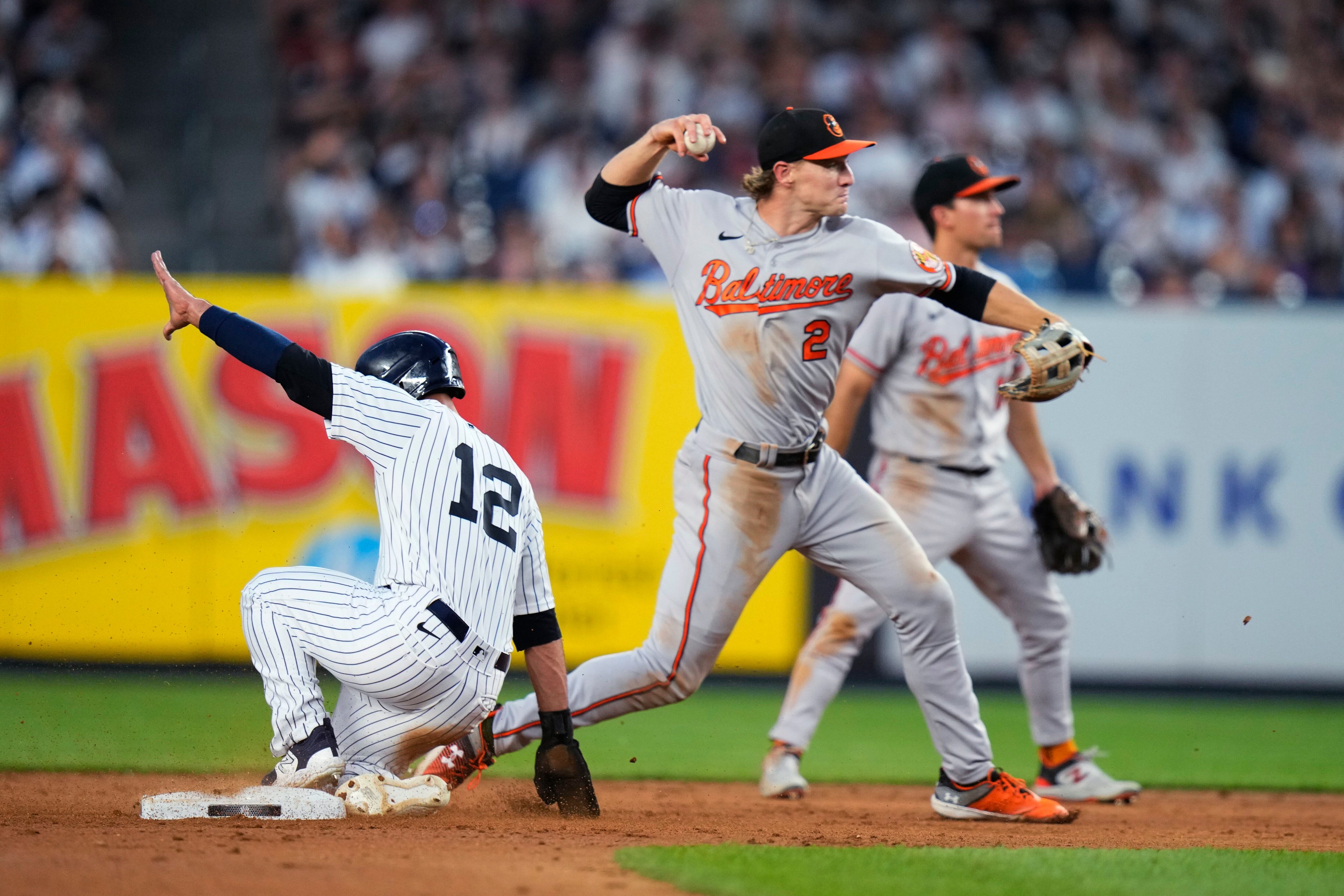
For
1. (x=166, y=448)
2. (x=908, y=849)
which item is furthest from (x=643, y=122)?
(x=908, y=849)

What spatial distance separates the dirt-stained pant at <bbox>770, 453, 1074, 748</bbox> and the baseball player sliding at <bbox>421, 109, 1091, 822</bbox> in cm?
87

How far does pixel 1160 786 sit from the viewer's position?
6.11m

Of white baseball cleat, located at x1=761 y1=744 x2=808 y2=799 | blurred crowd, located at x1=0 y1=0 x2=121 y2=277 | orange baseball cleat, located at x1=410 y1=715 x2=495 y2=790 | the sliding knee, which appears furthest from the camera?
blurred crowd, located at x1=0 y1=0 x2=121 y2=277

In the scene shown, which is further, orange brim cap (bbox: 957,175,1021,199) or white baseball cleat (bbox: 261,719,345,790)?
orange brim cap (bbox: 957,175,1021,199)

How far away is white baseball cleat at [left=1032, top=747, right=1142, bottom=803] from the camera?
5.55 metres

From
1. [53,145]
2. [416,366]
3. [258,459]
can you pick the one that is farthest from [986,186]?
[53,145]

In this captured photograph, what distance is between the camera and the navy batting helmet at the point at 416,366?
4.39m

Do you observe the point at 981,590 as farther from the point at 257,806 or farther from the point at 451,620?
the point at 257,806

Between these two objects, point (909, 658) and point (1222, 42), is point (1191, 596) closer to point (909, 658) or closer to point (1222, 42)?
point (909, 658)

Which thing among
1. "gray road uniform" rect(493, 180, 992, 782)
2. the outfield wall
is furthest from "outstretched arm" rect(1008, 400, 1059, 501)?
the outfield wall

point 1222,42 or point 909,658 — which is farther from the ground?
point 1222,42

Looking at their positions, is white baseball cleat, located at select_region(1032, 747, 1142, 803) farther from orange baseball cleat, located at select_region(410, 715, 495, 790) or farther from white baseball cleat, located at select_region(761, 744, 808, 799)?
orange baseball cleat, located at select_region(410, 715, 495, 790)

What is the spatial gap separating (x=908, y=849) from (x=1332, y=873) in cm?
112

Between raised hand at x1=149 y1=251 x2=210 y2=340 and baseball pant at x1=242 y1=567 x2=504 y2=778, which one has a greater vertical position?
raised hand at x1=149 y1=251 x2=210 y2=340
